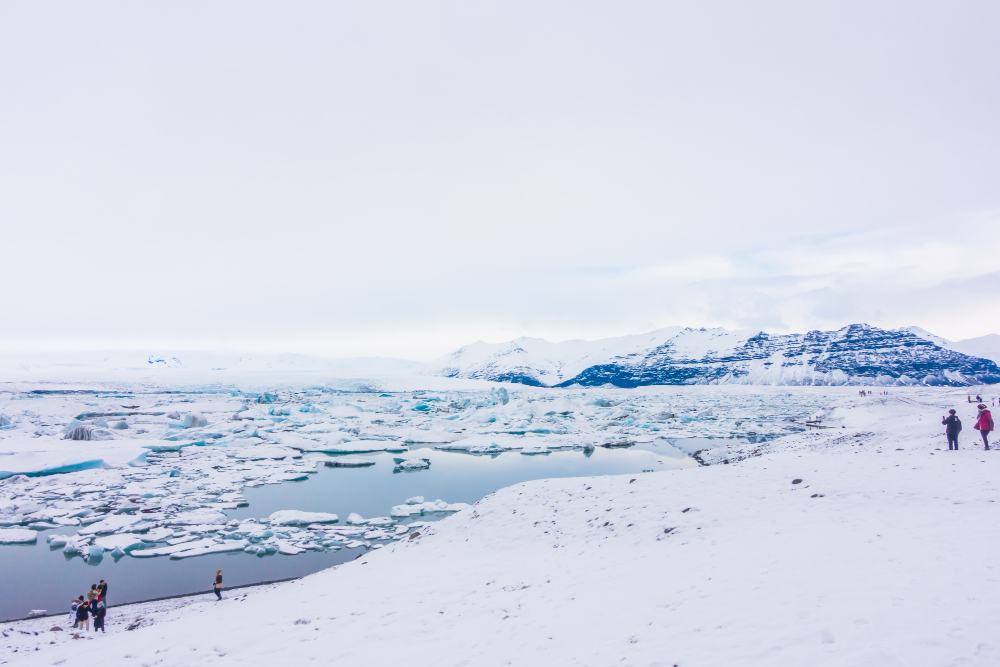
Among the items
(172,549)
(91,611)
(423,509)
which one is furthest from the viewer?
(423,509)

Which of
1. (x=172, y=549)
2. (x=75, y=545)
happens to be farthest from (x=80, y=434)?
(x=172, y=549)

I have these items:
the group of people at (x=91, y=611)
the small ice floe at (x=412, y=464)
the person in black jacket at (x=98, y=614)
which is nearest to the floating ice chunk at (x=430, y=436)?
the small ice floe at (x=412, y=464)

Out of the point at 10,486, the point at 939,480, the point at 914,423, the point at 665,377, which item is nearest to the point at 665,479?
the point at 939,480

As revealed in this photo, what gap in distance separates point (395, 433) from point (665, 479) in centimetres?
2837

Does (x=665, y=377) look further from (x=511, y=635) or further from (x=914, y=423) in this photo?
(x=511, y=635)

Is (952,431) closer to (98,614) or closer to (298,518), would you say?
(298,518)

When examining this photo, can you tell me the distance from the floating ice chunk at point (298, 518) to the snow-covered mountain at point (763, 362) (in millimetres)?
137843

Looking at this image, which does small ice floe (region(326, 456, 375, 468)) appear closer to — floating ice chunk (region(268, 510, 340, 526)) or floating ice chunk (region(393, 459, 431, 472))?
floating ice chunk (region(393, 459, 431, 472))

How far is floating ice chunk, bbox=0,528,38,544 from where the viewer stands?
15883mm

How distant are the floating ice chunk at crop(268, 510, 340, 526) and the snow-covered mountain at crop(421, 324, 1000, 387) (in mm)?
137843

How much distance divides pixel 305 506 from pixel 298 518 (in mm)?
2378

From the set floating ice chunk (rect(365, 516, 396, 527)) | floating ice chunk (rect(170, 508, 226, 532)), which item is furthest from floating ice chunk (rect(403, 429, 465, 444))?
floating ice chunk (rect(170, 508, 226, 532))

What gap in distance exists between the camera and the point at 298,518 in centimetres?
1812

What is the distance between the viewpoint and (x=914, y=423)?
2400 cm
